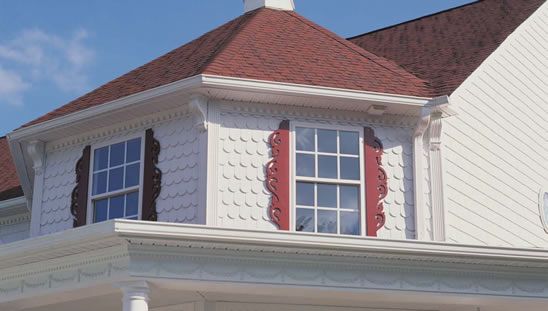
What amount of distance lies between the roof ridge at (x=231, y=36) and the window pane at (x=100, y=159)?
2233 millimetres

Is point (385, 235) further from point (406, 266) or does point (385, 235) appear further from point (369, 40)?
point (369, 40)

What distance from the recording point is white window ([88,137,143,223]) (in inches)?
589

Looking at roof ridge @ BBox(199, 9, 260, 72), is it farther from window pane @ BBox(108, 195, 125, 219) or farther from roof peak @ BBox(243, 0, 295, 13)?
window pane @ BBox(108, 195, 125, 219)

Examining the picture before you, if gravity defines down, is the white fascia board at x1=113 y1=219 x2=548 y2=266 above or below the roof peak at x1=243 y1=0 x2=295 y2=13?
below

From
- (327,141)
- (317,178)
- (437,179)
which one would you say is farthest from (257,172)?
(437,179)

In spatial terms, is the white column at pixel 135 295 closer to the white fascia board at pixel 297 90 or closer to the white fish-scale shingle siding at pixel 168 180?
the white fish-scale shingle siding at pixel 168 180

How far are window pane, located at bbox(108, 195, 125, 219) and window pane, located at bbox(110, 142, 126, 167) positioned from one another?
0.59 m

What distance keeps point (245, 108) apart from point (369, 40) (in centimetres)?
855

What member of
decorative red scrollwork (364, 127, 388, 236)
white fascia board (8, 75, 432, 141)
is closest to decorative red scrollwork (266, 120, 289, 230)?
white fascia board (8, 75, 432, 141)

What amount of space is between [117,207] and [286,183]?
9.15 ft

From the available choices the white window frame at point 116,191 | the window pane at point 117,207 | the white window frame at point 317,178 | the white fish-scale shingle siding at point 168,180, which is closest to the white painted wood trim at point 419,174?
the white window frame at point 317,178

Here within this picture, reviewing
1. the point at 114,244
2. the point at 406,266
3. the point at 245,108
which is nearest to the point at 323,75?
the point at 245,108

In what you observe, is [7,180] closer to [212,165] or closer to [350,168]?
[212,165]

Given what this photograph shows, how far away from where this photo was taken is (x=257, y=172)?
47.4 ft
